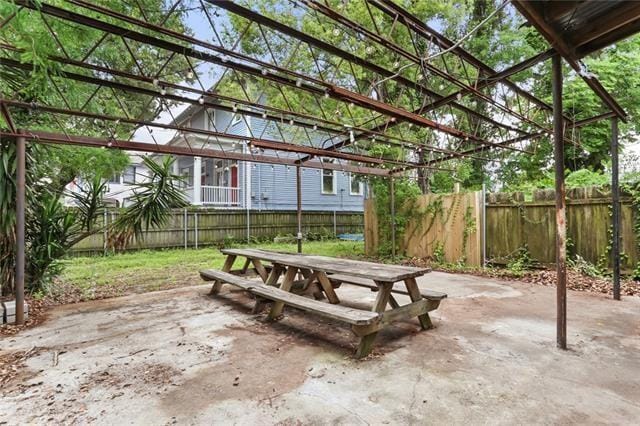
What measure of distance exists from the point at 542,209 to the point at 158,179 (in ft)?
23.5

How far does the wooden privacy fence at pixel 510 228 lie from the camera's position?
5.76 metres

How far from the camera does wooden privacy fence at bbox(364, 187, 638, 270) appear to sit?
5.76 metres

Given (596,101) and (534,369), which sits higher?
(596,101)

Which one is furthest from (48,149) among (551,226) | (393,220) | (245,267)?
(551,226)

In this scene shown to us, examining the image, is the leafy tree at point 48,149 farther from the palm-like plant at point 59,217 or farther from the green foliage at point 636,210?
the green foliage at point 636,210

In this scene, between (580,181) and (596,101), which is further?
(596,101)

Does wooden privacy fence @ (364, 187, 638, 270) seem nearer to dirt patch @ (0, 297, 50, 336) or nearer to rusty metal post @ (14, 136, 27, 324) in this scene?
dirt patch @ (0, 297, 50, 336)

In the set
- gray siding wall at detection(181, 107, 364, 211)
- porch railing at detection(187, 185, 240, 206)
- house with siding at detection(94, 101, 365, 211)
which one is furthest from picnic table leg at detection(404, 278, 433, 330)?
porch railing at detection(187, 185, 240, 206)

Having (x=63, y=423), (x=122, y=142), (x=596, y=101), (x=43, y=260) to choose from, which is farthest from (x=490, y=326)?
(x=596, y=101)

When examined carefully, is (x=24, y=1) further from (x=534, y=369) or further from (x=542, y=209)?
(x=542, y=209)

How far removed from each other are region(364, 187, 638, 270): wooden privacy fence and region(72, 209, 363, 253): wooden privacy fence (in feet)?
17.8

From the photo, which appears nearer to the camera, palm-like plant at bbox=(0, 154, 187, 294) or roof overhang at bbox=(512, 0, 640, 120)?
roof overhang at bbox=(512, 0, 640, 120)

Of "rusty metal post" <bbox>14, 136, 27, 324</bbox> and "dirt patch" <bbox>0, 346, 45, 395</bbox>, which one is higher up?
"rusty metal post" <bbox>14, 136, 27, 324</bbox>

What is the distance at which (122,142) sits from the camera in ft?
16.3
